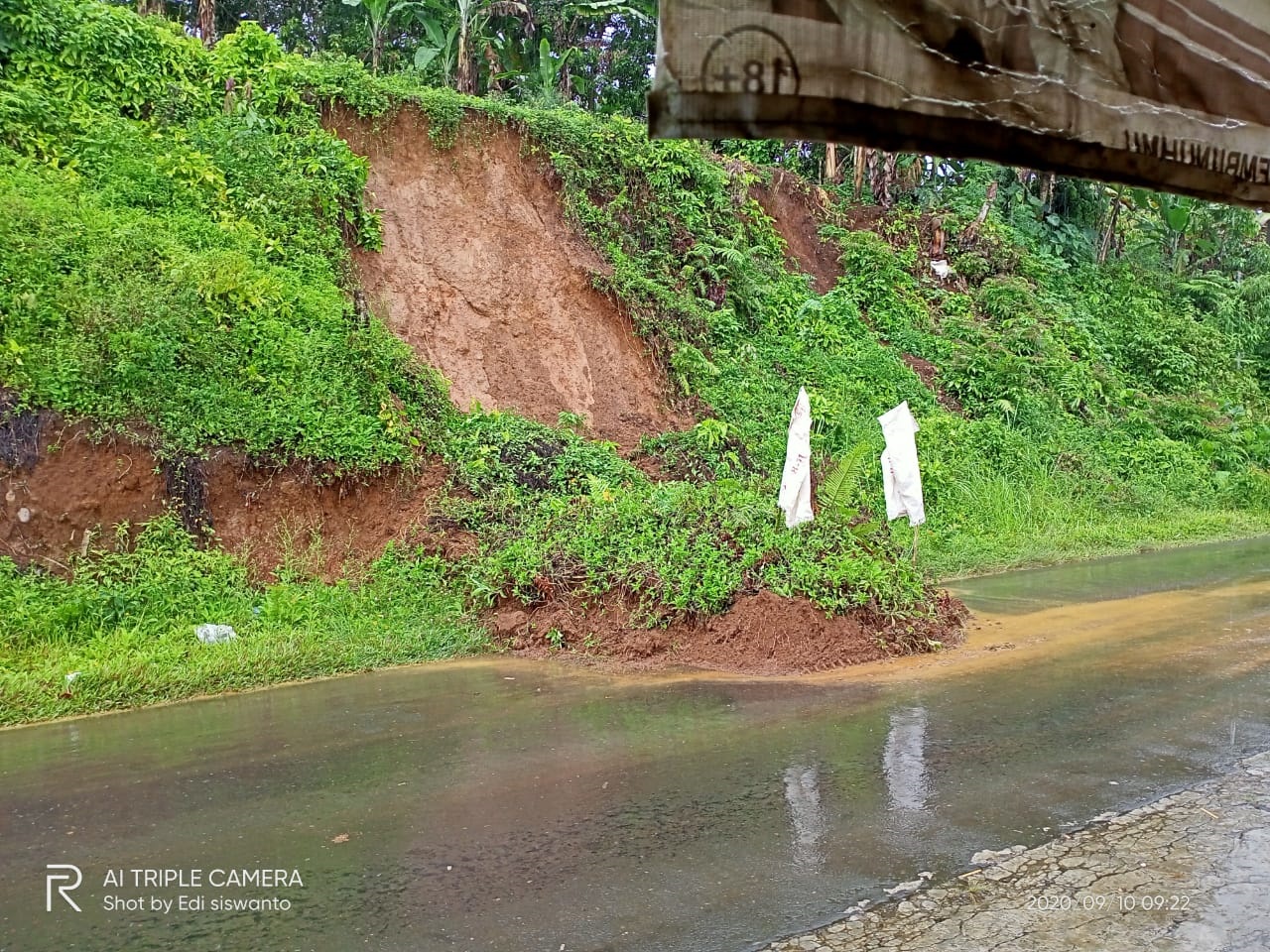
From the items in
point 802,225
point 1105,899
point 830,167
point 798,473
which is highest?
point 830,167

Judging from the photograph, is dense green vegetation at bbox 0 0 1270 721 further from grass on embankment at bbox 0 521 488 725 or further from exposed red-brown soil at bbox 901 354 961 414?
exposed red-brown soil at bbox 901 354 961 414

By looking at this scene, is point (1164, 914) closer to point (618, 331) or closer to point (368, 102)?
point (618, 331)

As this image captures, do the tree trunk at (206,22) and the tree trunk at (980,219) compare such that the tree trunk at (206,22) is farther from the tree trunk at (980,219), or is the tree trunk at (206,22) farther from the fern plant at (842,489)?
the tree trunk at (980,219)

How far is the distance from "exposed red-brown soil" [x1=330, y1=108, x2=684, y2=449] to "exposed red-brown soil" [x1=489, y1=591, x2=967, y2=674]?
15.7 ft

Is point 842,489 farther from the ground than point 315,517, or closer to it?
farther from the ground

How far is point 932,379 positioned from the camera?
1811 cm

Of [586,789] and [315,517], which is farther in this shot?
[315,517]

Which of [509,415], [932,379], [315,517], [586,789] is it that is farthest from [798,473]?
[932,379]

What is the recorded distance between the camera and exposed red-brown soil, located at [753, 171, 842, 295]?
765 inches

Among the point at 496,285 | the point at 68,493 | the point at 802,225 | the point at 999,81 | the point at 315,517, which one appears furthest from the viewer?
the point at 802,225

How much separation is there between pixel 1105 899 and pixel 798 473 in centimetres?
513

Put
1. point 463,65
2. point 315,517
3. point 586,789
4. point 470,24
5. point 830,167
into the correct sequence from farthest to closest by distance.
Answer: point 830,167
point 470,24
point 463,65
point 315,517
point 586,789

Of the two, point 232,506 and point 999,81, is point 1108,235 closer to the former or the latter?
point 232,506

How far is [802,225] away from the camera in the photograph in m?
20.2
